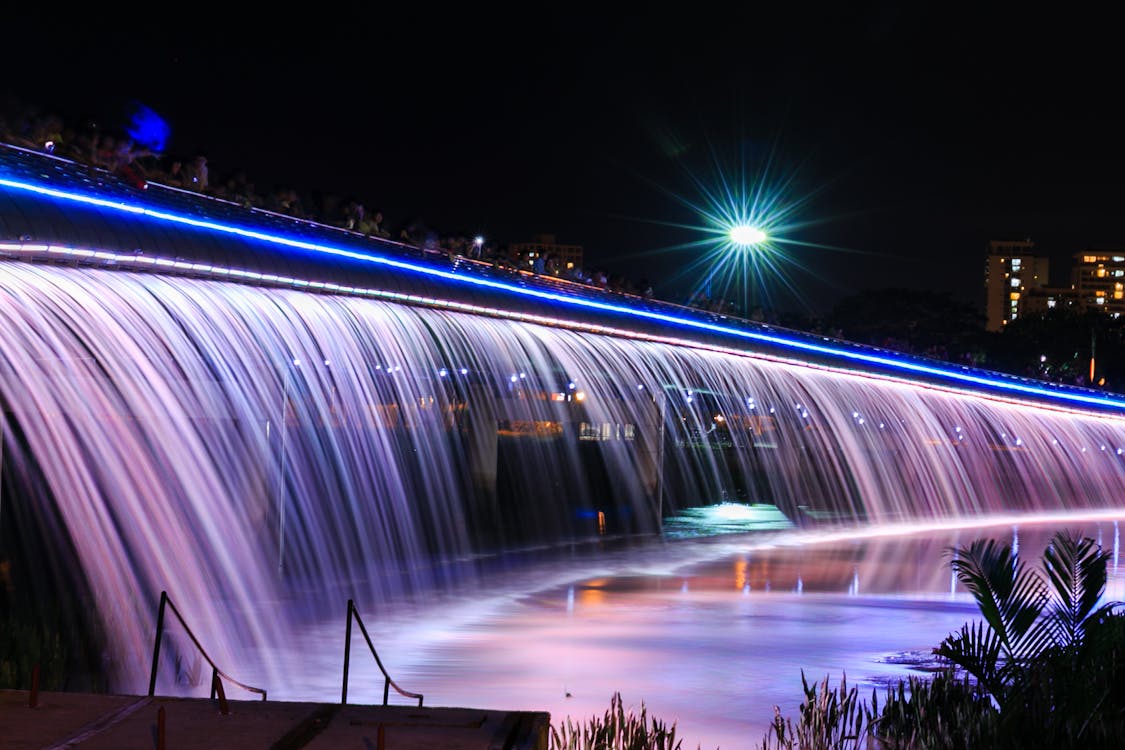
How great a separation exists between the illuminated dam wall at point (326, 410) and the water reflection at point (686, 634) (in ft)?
8.44

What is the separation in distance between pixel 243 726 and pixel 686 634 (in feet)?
43.0

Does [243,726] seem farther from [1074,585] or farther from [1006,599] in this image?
[1074,585]

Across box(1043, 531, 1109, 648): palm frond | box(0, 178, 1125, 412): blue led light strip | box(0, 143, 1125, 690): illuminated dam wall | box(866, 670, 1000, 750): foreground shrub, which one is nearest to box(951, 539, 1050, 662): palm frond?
box(1043, 531, 1109, 648): palm frond

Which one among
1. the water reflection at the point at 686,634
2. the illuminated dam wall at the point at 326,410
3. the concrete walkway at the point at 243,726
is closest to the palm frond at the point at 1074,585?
the water reflection at the point at 686,634

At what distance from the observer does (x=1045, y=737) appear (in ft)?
34.7

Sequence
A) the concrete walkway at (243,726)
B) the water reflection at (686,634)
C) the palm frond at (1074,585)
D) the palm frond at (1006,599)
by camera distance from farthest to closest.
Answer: the water reflection at (686,634), the palm frond at (1074,585), the palm frond at (1006,599), the concrete walkway at (243,726)

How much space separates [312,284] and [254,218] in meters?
1.91

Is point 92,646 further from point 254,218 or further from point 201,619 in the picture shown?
point 254,218

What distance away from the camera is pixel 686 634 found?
2120cm

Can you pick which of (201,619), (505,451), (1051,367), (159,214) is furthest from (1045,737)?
(1051,367)

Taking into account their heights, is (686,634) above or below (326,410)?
below

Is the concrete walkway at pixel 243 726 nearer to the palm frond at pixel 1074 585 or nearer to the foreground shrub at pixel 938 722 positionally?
the foreground shrub at pixel 938 722

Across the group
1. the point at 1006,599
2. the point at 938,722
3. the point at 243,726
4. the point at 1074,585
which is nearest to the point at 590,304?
the point at 1074,585

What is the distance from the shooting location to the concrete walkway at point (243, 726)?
324 inches
